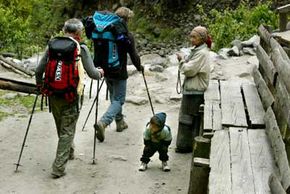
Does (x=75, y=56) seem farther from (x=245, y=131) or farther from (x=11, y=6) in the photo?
(x=11, y=6)

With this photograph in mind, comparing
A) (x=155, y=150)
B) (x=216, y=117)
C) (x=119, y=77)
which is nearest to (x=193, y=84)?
(x=216, y=117)

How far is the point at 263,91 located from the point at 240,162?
2.35 m

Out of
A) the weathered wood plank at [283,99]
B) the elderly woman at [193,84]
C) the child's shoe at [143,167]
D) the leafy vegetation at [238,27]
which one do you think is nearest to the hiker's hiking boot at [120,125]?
the elderly woman at [193,84]

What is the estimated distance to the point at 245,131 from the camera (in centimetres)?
632

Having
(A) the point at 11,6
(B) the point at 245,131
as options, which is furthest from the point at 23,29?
(B) the point at 245,131

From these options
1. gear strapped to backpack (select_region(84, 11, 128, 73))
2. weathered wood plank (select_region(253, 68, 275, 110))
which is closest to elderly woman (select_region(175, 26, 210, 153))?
weathered wood plank (select_region(253, 68, 275, 110))

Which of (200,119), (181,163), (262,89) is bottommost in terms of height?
(181,163)

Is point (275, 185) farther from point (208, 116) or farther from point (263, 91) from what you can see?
point (263, 91)

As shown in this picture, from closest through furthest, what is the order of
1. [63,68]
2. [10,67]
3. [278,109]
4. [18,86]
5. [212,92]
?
1. [278,109]
2. [63,68]
3. [212,92]
4. [18,86]
5. [10,67]

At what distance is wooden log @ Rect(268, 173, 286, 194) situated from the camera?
14.8 ft

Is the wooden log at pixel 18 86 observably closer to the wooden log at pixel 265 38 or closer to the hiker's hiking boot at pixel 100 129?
the hiker's hiking boot at pixel 100 129

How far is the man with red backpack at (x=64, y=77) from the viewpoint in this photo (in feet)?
21.7

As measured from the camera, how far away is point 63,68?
21.7 ft

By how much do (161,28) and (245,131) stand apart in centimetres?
2033
